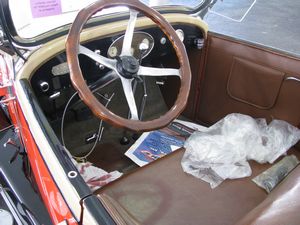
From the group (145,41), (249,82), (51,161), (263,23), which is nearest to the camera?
(51,161)

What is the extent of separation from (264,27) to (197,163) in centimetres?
444

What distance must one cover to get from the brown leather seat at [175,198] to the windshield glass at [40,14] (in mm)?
666

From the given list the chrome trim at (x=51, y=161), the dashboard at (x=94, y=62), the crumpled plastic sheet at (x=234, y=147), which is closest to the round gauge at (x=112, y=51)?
the dashboard at (x=94, y=62)

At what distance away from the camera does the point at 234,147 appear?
1.35 metres

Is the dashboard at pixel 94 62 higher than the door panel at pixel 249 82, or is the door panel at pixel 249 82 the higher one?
the dashboard at pixel 94 62

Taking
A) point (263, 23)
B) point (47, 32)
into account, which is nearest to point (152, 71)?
point (47, 32)

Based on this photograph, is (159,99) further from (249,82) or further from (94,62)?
(94,62)

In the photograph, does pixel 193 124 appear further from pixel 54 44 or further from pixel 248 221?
pixel 248 221

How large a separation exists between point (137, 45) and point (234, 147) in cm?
64

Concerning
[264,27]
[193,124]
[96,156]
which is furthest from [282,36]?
[96,156]

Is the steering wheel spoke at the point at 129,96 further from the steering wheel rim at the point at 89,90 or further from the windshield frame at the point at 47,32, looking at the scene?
the windshield frame at the point at 47,32

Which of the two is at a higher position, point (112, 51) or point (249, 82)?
point (112, 51)

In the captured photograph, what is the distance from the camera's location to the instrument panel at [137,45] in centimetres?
129

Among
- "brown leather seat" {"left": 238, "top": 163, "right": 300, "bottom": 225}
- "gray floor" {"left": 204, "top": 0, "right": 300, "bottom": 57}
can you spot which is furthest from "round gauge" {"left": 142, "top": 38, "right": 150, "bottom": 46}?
"gray floor" {"left": 204, "top": 0, "right": 300, "bottom": 57}
